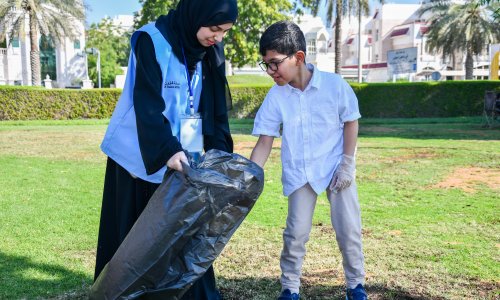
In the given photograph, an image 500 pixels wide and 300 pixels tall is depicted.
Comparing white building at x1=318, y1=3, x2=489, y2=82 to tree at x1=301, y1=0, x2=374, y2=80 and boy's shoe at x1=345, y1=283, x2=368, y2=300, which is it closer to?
tree at x1=301, y1=0, x2=374, y2=80

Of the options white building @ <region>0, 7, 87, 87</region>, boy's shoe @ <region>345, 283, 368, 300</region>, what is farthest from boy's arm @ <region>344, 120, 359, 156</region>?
white building @ <region>0, 7, 87, 87</region>

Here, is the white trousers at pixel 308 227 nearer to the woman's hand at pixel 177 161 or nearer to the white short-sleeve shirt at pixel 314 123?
the white short-sleeve shirt at pixel 314 123

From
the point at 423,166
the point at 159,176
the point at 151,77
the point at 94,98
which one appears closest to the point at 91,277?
the point at 159,176

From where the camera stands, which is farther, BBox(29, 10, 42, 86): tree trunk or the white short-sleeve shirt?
BBox(29, 10, 42, 86): tree trunk

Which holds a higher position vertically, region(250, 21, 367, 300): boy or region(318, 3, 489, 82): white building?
region(318, 3, 489, 82): white building

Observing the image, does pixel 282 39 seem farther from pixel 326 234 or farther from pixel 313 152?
pixel 326 234

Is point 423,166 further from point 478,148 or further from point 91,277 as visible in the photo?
point 91,277

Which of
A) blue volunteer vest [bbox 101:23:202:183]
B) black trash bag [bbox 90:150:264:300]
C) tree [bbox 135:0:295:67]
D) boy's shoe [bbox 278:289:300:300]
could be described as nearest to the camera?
black trash bag [bbox 90:150:264:300]

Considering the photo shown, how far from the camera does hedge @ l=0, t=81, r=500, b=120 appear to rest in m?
23.0

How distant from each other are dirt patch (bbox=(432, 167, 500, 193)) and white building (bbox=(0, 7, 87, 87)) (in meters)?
47.1

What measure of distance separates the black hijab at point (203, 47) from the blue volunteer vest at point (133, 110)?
6 cm

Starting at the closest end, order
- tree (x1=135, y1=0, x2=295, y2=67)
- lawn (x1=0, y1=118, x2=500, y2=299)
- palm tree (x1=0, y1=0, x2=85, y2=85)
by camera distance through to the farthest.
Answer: lawn (x1=0, y1=118, x2=500, y2=299)
tree (x1=135, y1=0, x2=295, y2=67)
palm tree (x1=0, y1=0, x2=85, y2=85)

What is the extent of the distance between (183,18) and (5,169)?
7.35 meters

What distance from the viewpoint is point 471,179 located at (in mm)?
7668
